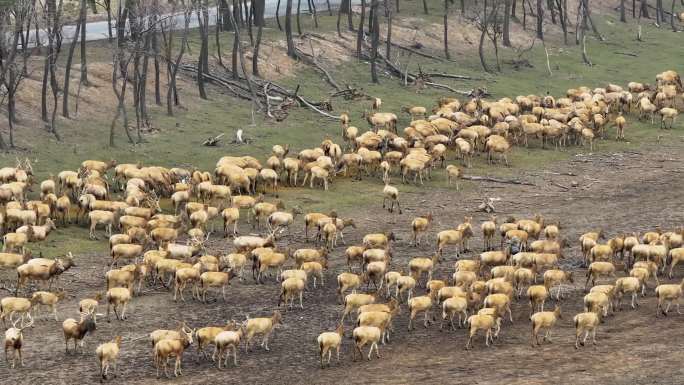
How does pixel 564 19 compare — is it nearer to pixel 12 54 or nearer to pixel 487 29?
pixel 487 29

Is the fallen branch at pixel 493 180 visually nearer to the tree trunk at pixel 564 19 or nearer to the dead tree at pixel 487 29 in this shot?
the dead tree at pixel 487 29

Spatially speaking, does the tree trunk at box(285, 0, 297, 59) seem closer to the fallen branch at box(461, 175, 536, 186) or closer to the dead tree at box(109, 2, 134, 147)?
the dead tree at box(109, 2, 134, 147)

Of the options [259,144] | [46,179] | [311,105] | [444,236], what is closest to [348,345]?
[444,236]

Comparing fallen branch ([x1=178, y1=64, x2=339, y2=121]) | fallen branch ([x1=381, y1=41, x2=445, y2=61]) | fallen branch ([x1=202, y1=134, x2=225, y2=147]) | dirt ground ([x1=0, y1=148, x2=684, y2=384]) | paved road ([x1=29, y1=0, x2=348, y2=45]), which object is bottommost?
dirt ground ([x1=0, y1=148, x2=684, y2=384])

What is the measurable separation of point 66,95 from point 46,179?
26.4 feet

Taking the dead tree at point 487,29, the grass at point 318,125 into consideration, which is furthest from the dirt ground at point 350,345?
the dead tree at point 487,29

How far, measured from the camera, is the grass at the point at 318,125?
43312mm

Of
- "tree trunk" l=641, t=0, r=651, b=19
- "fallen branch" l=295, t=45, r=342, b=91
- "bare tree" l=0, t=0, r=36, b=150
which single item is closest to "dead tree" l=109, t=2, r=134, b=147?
"bare tree" l=0, t=0, r=36, b=150

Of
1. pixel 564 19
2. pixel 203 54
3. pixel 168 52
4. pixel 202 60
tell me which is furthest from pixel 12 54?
pixel 564 19

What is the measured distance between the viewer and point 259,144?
4912cm

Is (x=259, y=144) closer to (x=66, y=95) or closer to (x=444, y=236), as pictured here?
(x=66, y=95)

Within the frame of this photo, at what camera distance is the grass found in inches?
1705

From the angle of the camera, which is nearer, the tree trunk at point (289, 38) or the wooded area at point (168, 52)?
the wooded area at point (168, 52)

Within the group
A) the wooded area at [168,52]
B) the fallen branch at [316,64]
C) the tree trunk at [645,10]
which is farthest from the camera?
the tree trunk at [645,10]
